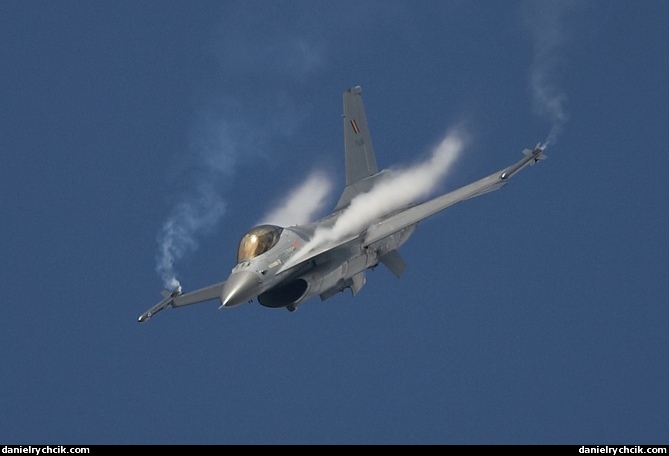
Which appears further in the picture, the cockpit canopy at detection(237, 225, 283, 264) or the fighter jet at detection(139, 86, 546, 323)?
the cockpit canopy at detection(237, 225, 283, 264)

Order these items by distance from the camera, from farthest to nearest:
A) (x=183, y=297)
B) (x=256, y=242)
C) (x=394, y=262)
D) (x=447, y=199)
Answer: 1. (x=394, y=262)
2. (x=447, y=199)
3. (x=183, y=297)
4. (x=256, y=242)

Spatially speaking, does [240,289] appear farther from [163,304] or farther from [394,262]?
[394,262]

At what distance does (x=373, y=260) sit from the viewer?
148ft

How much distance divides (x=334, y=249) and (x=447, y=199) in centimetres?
372

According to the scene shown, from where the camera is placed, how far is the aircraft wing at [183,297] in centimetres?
4400

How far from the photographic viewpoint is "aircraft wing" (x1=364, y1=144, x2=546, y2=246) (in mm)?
44500

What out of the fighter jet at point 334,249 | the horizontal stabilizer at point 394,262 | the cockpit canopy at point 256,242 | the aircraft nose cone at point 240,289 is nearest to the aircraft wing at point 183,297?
the fighter jet at point 334,249

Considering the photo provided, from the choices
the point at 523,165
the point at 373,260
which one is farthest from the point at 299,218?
the point at 523,165

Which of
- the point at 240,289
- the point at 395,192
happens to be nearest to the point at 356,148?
the point at 395,192

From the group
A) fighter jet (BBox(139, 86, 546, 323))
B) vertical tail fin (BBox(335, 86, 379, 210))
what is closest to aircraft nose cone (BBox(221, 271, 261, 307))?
fighter jet (BBox(139, 86, 546, 323))

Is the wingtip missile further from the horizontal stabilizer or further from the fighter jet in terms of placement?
the horizontal stabilizer

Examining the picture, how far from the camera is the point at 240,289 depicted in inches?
1606

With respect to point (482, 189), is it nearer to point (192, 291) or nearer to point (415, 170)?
point (415, 170)
